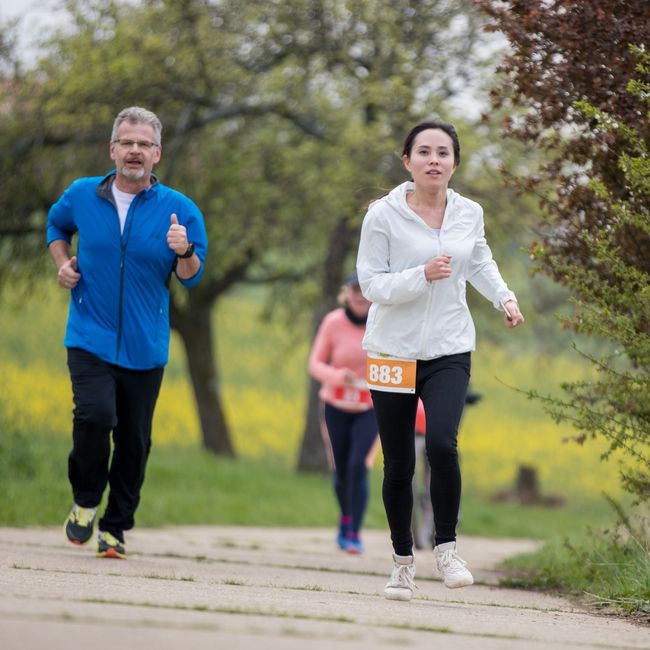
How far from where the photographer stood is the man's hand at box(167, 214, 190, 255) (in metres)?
7.42

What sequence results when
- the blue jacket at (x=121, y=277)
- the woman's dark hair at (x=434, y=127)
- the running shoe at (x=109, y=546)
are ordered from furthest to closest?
the running shoe at (x=109, y=546), the blue jacket at (x=121, y=277), the woman's dark hair at (x=434, y=127)

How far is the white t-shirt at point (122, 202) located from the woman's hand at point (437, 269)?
2.13m

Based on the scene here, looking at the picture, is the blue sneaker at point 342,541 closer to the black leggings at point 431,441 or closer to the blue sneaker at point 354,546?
the blue sneaker at point 354,546

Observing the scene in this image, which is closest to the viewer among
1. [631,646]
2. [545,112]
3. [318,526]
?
[631,646]

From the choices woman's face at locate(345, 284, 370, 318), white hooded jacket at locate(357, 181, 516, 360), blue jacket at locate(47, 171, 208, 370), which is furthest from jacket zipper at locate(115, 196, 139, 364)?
woman's face at locate(345, 284, 370, 318)

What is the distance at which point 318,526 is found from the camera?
15359 millimetres

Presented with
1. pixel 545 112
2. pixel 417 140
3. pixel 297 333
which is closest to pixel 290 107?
pixel 297 333

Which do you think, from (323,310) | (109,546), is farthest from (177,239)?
(323,310)

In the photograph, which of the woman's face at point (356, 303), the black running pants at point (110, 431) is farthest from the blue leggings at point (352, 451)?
the black running pants at point (110, 431)

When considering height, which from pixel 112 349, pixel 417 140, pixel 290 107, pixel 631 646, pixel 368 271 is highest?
pixel 290 107

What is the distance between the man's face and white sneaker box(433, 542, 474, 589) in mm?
2724

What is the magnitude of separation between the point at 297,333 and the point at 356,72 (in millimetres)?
6084

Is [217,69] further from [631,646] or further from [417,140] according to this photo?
[631,646]

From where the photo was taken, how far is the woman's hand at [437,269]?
20.3 feet
